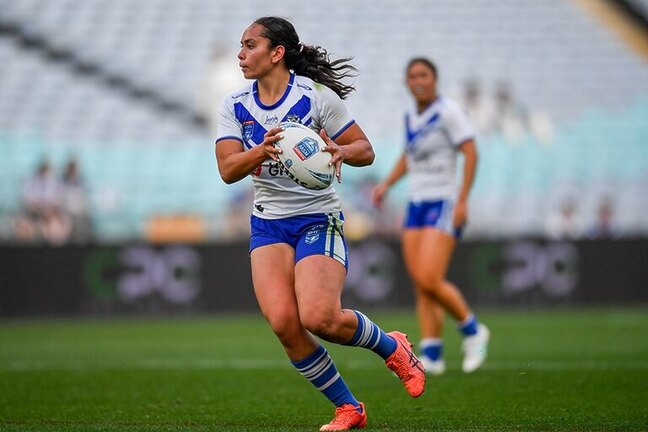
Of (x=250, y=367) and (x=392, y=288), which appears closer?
(x=250, y=367)

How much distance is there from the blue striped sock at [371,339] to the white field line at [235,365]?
3.46 m

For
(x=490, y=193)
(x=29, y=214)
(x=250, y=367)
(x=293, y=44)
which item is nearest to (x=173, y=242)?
(x=29, y=214)

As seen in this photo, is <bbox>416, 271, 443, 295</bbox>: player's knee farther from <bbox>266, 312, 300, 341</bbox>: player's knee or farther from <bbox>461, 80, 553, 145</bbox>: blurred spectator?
<bbox>461, 80, 553, 145</bbox>: blurred spectator

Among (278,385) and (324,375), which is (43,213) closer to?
(278,385)

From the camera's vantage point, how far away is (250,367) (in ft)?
33.9

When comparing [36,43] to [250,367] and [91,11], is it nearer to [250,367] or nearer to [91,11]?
[91,11]

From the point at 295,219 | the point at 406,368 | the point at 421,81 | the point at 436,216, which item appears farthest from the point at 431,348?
the point at 295,219

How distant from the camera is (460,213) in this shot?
9711mm

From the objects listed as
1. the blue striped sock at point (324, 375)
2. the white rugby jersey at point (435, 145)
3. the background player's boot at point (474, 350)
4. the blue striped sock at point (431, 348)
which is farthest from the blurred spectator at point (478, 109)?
the blue striped sock at point (324, 375)

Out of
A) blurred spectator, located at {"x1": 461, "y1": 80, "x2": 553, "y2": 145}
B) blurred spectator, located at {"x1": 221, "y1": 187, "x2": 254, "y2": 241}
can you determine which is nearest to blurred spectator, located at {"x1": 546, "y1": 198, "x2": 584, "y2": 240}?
blurred spectator, located at {"x1": 461, "y1": 80, "x2": 553, "y2": 145}

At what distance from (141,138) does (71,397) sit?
14969 millimetres

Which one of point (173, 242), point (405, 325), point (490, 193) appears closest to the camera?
point (405, 325)

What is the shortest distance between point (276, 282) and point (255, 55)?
1.22 m

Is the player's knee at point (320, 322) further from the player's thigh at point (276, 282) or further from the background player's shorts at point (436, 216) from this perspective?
Result: the background player's shorts at point (436, 216)
